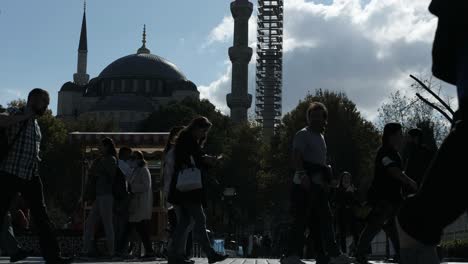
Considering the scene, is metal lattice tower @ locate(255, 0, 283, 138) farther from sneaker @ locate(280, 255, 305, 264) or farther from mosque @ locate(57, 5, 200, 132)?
sneaker @ locate(280, 255, 305, 264)

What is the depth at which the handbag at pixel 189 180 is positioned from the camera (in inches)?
359

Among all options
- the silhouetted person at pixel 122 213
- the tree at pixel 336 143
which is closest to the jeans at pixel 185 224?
the silhouetted person at pixel 122 213

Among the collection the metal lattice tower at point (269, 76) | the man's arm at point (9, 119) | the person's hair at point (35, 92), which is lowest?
the man's arm at point (9, 119)

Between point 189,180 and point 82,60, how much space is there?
15593 cm

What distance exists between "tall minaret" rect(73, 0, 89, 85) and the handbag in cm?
15035

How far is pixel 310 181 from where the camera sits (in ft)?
29.7

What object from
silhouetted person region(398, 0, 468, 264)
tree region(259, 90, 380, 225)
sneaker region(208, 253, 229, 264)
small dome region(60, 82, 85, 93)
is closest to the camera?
silhouetted person region(398, 0, 468, 264)

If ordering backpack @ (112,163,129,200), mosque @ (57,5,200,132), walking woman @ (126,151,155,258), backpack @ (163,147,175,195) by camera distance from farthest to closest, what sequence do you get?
mosque @ (57,5,200,132) < walking woman @ (126,151,155,258) < backpack @ (112,163,129,200) < backpack @ (163,147,175,195)

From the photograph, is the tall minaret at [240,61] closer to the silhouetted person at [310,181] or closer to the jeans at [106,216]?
the jeans at [106,216]

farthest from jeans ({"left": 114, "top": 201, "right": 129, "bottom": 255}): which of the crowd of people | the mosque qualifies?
the mosque

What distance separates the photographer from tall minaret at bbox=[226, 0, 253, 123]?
115 meters

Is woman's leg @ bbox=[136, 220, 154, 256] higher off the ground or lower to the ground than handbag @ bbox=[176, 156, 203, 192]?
lower

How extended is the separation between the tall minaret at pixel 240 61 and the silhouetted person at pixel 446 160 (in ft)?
362

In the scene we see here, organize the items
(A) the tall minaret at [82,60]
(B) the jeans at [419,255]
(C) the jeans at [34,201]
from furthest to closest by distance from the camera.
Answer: (A) the tall minaret at [82,60], (C) the jeans at [34,201], (B) the jeans at [419,255]
